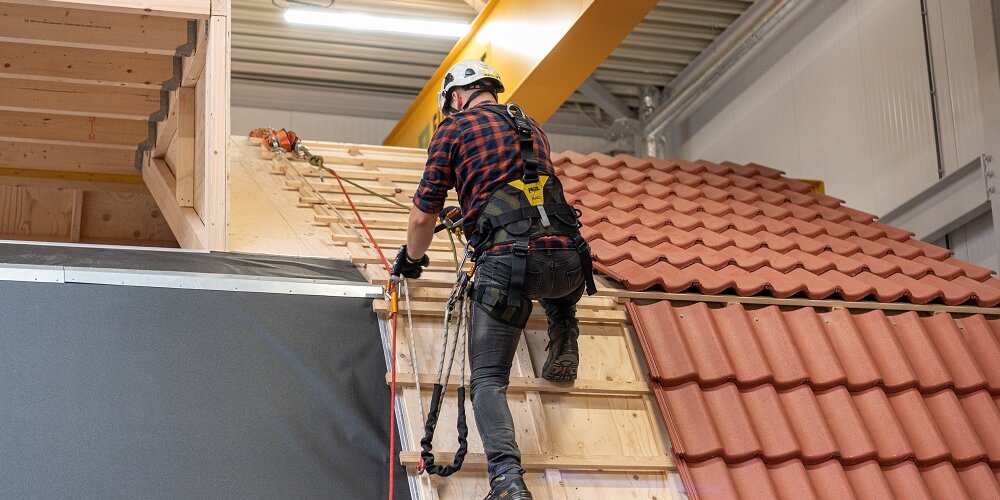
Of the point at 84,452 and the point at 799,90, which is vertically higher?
the point at 799,90

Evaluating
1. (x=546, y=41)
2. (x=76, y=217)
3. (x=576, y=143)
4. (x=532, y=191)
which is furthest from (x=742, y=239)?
(x=576, y=143)

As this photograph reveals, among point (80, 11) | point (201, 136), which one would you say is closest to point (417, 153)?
point (201, 136)

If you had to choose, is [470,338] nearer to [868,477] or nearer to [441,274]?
[441,274]

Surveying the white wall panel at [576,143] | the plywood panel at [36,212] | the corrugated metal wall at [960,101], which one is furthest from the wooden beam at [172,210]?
the white wall panel at [576,143]

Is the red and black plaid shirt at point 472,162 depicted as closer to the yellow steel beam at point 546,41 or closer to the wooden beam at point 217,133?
the wooden beam at point 217,133

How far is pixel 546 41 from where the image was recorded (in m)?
7.40

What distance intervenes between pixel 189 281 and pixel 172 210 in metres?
2.15

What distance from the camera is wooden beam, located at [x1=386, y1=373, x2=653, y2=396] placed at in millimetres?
4109

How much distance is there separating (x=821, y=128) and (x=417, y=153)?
453cm

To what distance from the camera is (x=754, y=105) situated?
37.1 ft

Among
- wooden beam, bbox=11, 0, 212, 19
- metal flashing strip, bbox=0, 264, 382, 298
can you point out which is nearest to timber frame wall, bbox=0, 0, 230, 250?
wooden beam, bbox=11, 0, 212, 19

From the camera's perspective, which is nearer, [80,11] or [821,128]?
[80,11]

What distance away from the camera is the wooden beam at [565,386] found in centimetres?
411

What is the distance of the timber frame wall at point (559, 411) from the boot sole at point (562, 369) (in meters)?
0.03
